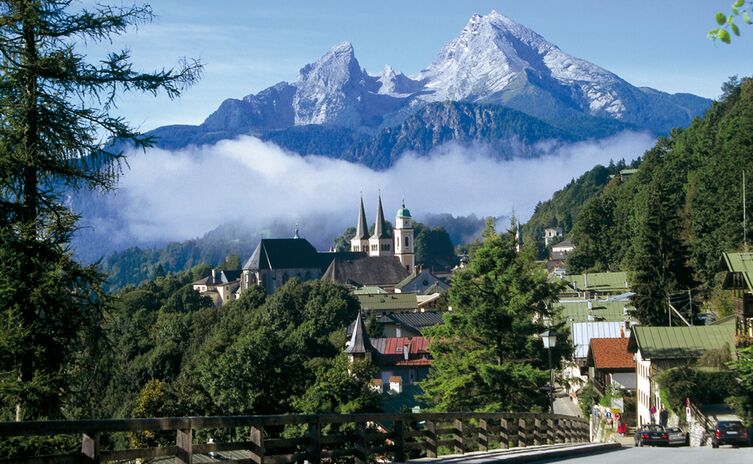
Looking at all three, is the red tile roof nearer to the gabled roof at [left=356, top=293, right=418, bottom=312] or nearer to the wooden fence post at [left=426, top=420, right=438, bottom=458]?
the wooden fence post at [left=426, top=420, right=438, bottom=458]

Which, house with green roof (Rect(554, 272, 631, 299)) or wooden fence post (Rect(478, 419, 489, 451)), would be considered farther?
house with green roof (Rect(554, 272, 631, 299))

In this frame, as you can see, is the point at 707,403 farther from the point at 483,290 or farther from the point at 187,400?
the point at 187,400

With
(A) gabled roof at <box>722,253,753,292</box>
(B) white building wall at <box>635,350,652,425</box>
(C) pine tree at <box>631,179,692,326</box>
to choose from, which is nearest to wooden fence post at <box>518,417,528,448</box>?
(A) gabled roof at <box>722,253,753,292</box>

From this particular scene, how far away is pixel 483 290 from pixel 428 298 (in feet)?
482

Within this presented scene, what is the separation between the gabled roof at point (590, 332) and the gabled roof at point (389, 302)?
91.2 meters

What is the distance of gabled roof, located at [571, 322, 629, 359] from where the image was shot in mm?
83438

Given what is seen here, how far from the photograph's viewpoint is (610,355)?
6956 centimetres

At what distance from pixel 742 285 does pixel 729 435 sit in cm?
2164

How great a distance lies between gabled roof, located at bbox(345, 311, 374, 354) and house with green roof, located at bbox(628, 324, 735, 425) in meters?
53.4

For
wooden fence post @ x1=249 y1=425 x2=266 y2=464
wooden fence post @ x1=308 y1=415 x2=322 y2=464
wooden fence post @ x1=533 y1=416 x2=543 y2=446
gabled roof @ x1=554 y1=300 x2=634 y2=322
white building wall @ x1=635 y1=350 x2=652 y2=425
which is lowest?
white building wall @ x1=635 y1=350 x2=652 y2=425

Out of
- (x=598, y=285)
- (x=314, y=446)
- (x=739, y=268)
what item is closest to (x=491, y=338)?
(x=739, y=268)

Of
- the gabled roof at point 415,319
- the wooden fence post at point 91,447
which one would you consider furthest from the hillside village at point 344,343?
the gabled roof at point 415,319

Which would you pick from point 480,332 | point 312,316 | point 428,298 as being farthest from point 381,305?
point 480,332

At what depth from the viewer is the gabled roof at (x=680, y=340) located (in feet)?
195
